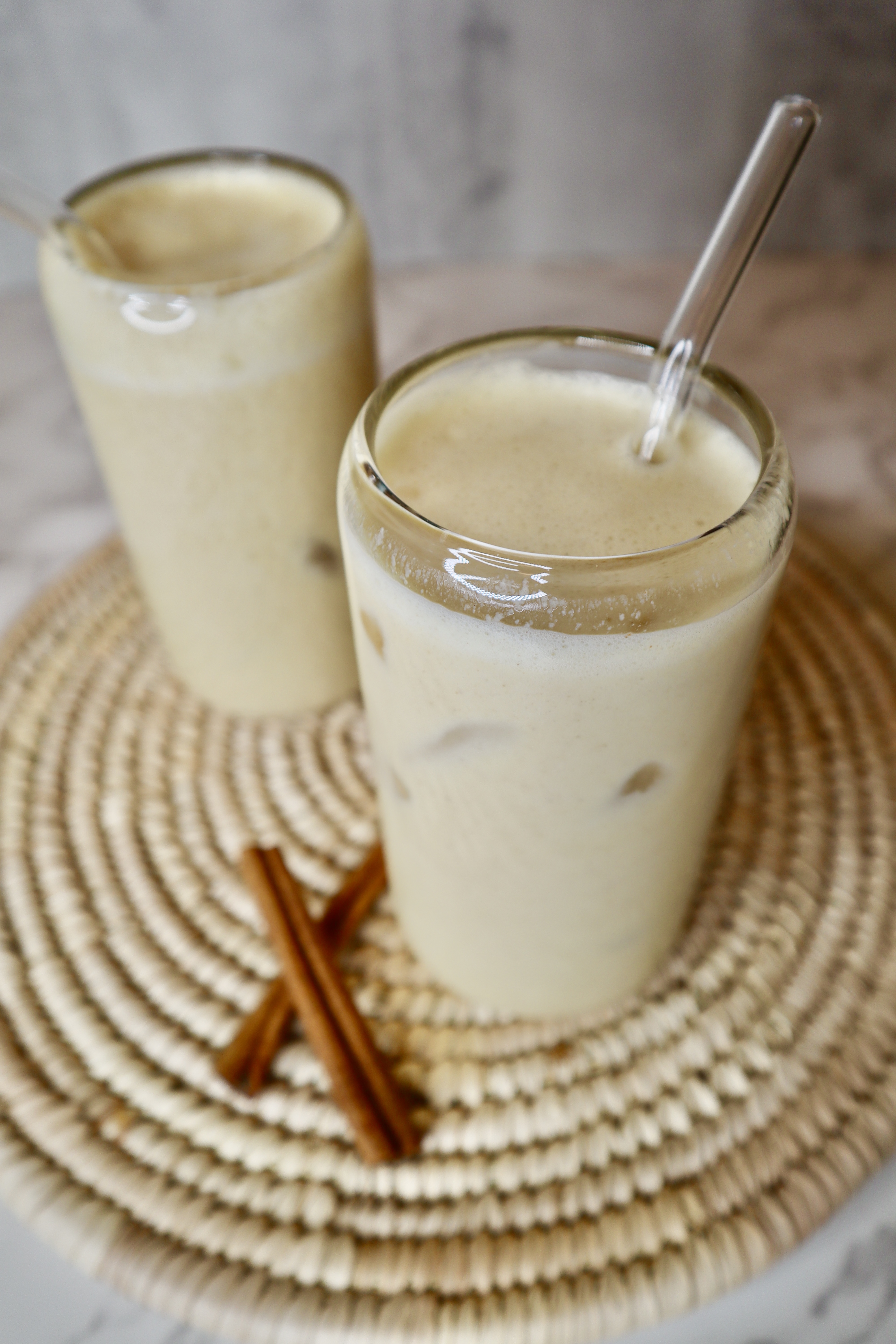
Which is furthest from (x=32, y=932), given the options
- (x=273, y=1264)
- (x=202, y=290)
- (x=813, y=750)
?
(x=813, y=750)

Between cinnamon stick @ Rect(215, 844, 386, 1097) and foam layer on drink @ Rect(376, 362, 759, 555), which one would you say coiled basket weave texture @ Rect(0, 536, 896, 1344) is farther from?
foam layer on drink @ Rect(376, 362, 759, 555)

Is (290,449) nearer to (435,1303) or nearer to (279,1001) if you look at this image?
(279,1001)

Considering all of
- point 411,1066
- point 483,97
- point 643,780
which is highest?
point 483,97

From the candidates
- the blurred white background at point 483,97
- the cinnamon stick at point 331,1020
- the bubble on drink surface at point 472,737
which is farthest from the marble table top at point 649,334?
the bubble on drink surface at point 472,737

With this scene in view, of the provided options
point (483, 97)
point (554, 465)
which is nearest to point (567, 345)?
point (554, 465)

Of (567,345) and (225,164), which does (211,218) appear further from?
(567,345)

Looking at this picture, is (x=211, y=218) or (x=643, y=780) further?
(x=211, y=218)

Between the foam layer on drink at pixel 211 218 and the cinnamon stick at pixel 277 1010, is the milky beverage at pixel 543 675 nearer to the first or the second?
the cinnamon stick at pixel 277 1010

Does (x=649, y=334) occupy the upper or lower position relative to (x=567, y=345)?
lower
